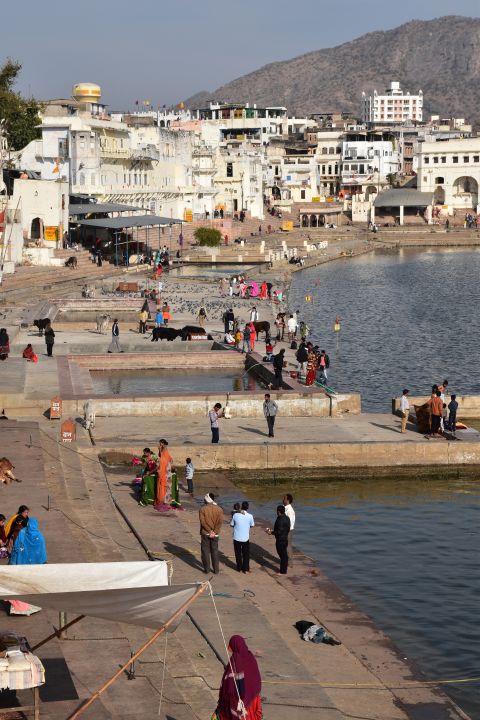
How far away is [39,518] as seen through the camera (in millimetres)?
18578

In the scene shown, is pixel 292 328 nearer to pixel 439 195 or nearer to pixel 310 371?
pixel 310 371

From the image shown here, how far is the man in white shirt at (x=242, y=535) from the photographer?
17.9 m

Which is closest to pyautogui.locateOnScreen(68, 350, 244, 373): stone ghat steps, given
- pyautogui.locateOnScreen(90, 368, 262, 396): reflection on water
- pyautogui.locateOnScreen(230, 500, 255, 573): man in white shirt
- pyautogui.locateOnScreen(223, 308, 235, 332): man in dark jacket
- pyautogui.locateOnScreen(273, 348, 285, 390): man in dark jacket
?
pyautogui.locateOnScreen(90, 368, 262, 396): reflection on water

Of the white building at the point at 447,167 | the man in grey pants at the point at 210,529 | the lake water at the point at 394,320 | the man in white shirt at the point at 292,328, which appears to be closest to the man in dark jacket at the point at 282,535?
the man in grey pants at the point at 210,529

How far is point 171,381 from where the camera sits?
123 ft

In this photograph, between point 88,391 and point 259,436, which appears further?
point 88,391

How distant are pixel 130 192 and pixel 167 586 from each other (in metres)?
85.8

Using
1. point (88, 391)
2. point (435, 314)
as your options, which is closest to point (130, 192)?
point (435, 314)

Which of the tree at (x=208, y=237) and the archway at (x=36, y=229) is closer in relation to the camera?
the archway at (x=36, y=229)

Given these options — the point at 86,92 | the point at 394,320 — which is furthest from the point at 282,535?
the point at 86,92

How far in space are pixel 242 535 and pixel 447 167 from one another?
134m

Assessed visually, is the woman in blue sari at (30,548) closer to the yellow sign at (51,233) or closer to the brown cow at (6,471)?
the brown cow at (6,471)

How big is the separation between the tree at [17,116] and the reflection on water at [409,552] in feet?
215

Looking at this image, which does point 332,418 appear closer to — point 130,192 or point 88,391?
point 88,391
